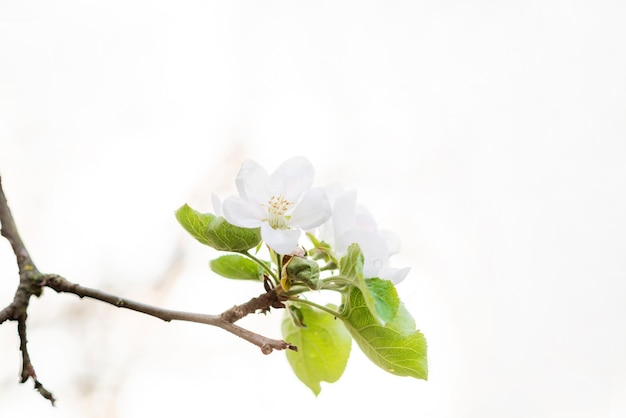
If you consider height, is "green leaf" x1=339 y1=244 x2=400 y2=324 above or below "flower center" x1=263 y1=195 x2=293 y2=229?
below

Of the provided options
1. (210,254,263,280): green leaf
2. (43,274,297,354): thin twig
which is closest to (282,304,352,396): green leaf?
(210,254,263,280): green leaf

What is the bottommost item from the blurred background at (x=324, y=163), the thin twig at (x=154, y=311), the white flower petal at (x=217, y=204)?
the thin twig at (x=154, y=311)

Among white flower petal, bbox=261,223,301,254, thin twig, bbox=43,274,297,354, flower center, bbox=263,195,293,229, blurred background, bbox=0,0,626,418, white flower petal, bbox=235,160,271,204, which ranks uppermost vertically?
blurred background, bbox=0,0,626,418

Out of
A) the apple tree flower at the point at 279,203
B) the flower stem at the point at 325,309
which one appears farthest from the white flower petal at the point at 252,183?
the flower stem at the point at 325,309

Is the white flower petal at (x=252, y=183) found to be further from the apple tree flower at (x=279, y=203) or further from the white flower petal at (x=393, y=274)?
the white flower petal at (x=393, y=274)

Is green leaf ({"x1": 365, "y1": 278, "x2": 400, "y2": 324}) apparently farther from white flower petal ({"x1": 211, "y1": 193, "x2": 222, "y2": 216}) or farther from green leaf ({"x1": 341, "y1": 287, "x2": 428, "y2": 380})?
white flower petal ({"x1": 211, "y1": 193, "x2": 222, "y2": 216})

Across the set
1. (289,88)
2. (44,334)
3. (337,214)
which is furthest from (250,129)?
(337,214)

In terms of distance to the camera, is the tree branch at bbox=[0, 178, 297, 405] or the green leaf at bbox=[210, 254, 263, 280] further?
the green leaf at bbox=[210, 254, 263, 280]
